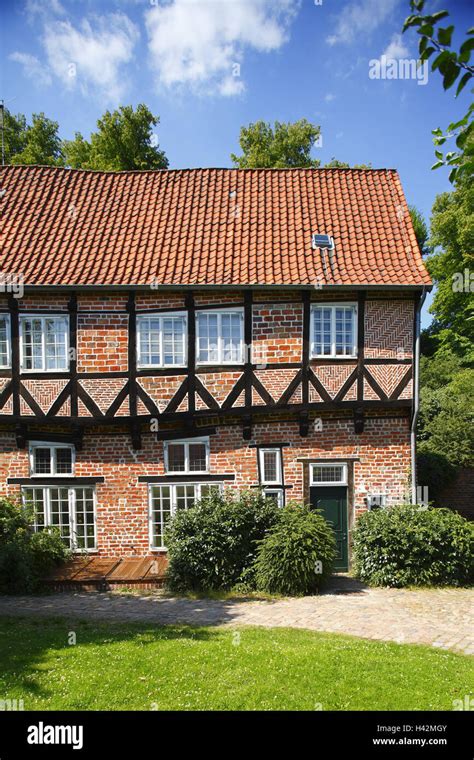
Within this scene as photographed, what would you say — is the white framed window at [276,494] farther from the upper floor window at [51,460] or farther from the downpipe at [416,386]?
the upper floor window at [51,460]

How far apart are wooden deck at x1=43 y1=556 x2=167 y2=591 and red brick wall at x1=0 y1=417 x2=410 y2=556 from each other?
352mm

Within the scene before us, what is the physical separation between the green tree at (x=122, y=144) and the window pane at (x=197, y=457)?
14.9 meters

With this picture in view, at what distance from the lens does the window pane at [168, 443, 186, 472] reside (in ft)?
43.4

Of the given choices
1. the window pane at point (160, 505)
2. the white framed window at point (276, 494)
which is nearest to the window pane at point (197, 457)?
the window pane at point (160, 505)

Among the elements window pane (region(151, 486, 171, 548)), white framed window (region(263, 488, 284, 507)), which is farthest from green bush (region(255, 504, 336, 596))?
window pane (region(151, 486, 171, 548))

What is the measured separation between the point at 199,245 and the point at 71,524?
715 cm

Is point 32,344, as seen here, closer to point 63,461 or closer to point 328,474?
point 63,461

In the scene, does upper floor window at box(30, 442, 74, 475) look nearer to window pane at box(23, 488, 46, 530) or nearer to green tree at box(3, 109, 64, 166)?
window pane at box(23, 488, 46, 530)

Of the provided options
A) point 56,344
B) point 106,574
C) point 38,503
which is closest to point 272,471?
point 106,574

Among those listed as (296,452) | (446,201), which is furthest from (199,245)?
(446,201)

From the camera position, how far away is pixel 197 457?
1324 centimetres

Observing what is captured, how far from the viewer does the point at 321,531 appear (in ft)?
37.1
